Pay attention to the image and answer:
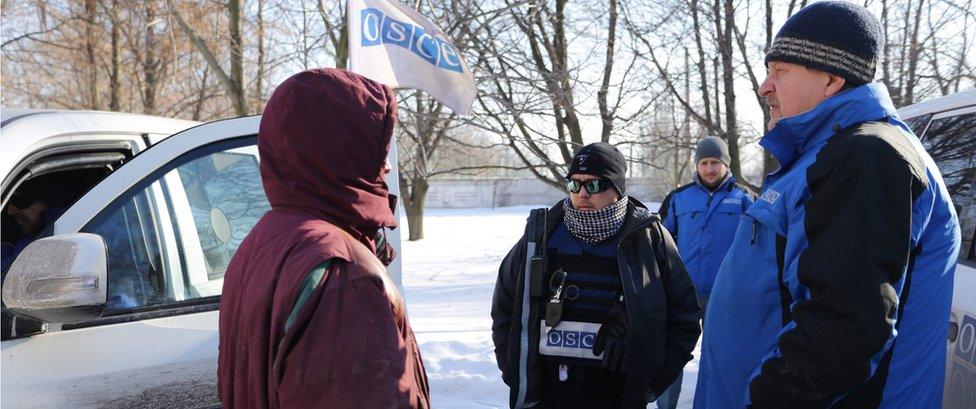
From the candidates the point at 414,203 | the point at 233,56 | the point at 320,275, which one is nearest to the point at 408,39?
the point at 320,275

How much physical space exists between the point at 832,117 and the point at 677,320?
133cm

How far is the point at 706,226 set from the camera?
4.55 m

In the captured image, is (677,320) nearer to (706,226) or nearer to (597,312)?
(597,312)

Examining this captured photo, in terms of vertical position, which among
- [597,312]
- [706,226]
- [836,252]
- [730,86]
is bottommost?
[597,312]

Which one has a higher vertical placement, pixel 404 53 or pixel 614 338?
pixel 404 53

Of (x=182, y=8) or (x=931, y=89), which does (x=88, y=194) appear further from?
(x=931, y=89)

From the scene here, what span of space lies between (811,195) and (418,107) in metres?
8.40

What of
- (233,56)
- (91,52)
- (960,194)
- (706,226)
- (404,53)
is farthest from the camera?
(91,52)

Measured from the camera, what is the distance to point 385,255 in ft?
5.97

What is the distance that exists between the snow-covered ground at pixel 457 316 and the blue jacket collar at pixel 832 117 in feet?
10.1

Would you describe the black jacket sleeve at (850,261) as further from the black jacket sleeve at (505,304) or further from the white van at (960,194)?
the black jacket sleeve at (505,304)

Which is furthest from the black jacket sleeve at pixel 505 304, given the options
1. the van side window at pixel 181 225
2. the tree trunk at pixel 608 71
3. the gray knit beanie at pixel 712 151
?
the tree trunk at pixel 608 71

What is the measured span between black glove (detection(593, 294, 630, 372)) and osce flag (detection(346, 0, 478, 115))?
83.6 inches

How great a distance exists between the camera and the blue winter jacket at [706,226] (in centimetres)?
451
